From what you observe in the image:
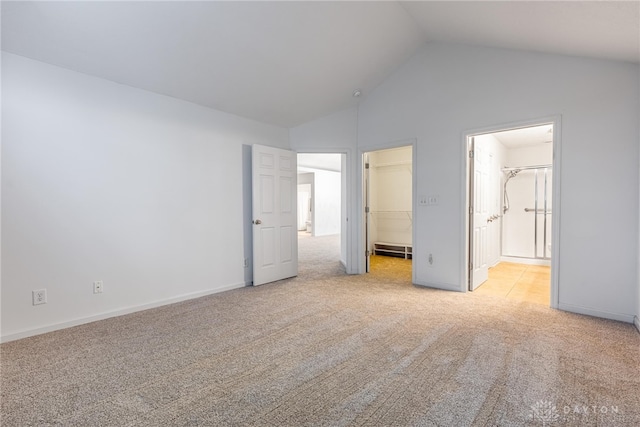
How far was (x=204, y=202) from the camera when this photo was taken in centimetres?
374

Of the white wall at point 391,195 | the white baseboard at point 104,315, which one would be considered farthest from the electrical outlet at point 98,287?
the white wall at point 391,195

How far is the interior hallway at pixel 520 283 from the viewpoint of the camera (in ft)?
12.0

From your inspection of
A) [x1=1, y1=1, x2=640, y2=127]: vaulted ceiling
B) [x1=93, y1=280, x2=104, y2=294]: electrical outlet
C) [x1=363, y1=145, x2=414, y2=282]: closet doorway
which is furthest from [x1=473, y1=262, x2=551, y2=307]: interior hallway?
[x1=93, y1=280, x2=104, y2=294]: electrical outlet

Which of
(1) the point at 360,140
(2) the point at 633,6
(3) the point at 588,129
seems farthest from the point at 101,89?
(3) the point at 588,129

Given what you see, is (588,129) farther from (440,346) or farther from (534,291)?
(440,346)

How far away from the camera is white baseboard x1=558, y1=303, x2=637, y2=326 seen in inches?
110

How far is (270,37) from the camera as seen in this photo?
2930 millimetres

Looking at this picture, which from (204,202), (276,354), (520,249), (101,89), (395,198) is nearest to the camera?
(276,354)

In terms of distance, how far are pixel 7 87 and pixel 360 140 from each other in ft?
12.8

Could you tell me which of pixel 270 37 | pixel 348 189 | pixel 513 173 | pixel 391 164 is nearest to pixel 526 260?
pixel 513 173

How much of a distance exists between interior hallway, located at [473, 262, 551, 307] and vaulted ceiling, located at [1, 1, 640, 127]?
2.57 metres
